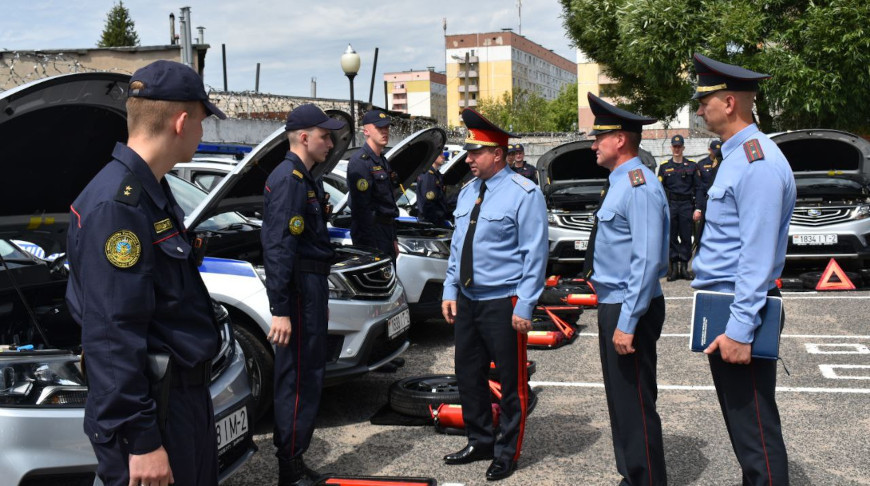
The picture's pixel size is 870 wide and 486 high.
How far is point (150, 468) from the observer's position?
2174 millimetres

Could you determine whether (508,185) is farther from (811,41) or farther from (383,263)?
(811,41)

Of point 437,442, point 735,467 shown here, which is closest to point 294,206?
point 437,442

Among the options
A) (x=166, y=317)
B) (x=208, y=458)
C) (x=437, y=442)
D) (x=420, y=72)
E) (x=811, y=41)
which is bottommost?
(x=437, y=442)

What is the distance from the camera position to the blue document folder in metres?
3.15

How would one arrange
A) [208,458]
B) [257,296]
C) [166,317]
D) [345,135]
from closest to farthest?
1. [166,317]
2. [208,458]
3. [257,296]
4. [345,135]

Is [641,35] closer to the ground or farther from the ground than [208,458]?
farther from the ground

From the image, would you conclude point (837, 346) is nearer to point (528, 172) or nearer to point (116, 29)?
point (528, 172)

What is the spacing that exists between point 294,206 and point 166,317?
2.04 m

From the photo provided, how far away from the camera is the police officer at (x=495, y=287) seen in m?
4.47

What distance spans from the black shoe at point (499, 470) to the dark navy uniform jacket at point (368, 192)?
3207 millimetres

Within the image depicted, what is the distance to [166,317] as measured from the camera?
2.32m

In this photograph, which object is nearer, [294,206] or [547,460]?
[294,206]

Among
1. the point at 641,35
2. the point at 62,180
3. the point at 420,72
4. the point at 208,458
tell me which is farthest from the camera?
the point at 420,72

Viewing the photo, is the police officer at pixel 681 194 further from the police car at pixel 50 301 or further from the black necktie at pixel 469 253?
the police car at pixel 50 301
